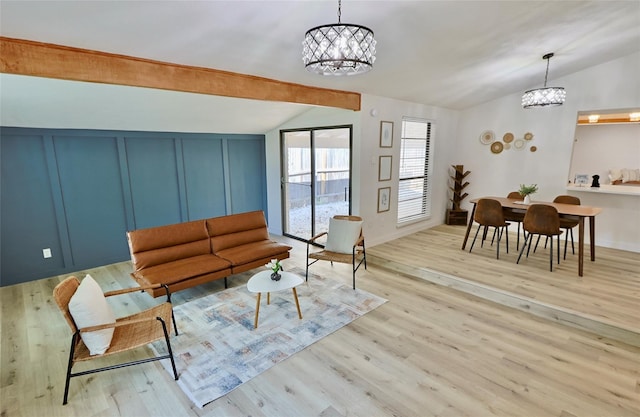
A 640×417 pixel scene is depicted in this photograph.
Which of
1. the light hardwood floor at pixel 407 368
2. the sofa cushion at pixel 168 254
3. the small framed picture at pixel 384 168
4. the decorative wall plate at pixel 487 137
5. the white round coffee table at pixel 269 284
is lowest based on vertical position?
the light hardwood floor at pixel 407 368

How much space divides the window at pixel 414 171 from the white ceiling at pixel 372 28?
125 centimetres

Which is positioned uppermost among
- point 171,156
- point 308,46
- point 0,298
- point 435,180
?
point 308,46

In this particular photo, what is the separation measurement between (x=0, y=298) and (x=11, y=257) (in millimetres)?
552

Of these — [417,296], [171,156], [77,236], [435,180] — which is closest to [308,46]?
[417,296]

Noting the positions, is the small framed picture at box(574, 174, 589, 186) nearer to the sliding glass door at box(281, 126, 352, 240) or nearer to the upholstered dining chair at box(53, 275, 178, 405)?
Answer: the sliding glass door at box(281, 126, 352, 240)

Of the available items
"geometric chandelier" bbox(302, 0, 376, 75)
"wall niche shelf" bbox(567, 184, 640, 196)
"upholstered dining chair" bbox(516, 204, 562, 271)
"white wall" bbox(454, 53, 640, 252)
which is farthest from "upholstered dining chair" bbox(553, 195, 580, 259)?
"geometric chandelier" bbox(302, 0, 376, 75)

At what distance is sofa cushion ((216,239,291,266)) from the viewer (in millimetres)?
3640

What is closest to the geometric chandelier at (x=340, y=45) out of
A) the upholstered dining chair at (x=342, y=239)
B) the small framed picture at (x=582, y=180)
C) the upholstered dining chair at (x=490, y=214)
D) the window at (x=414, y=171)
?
the upholstered dining chair at (x=342, y=239)

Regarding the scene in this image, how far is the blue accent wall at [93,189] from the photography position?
12.5ft

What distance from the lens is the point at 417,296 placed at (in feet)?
11.6

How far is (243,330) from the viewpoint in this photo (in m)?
2.85

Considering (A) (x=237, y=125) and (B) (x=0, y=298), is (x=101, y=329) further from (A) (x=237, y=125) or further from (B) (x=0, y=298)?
(A) (x=237, y=125)

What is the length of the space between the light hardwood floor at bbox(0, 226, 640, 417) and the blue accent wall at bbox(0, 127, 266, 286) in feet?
2.18

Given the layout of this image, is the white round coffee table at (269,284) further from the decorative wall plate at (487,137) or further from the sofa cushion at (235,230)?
the decorative wall plate at (487,137)
